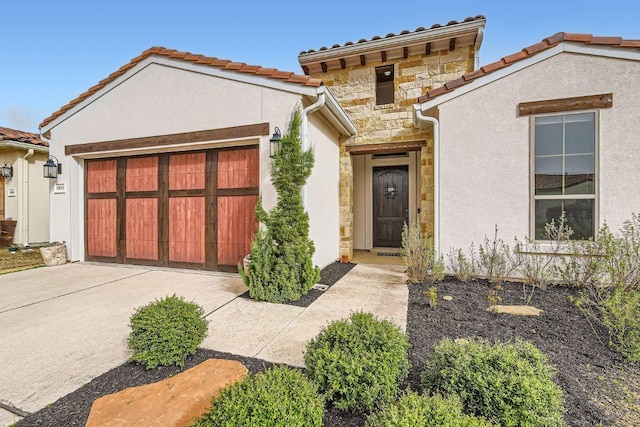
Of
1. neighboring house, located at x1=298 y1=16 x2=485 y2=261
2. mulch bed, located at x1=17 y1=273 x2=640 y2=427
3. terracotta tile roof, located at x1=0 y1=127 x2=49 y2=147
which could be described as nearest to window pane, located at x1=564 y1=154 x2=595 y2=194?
mulch bed, located at x1=17 y1=273 x2=640 y2=427

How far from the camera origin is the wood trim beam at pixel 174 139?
5.02 meters

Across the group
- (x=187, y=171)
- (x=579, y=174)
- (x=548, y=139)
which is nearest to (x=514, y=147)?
(x=548, y=139)

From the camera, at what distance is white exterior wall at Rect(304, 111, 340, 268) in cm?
529

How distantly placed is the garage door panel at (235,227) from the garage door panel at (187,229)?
46cm

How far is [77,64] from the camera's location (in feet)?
32.1

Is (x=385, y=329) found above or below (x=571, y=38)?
below

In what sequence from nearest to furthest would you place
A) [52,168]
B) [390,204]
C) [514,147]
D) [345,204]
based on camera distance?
[514,147]
[52,168]
[345,204]
[390,204]

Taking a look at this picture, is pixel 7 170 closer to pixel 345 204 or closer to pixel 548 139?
pixel 345 204

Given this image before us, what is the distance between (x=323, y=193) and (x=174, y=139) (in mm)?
3182

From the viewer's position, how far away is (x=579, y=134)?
449 cm

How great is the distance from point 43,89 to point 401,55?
14027mm

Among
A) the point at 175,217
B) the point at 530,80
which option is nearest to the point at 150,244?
the point at 175,217

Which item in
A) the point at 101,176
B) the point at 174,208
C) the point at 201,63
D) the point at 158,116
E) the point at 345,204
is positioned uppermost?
the point at 201,63

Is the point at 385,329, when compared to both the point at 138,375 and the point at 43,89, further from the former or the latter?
the point at 43,89
